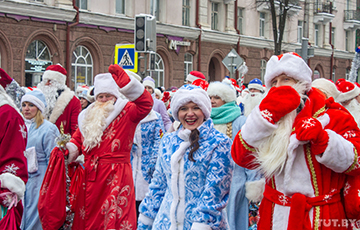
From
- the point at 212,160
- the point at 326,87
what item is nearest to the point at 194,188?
the point at 212,160

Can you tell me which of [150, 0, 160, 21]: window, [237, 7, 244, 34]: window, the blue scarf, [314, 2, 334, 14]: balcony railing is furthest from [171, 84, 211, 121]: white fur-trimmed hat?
[314, 2, 334, 14]: balcony railing

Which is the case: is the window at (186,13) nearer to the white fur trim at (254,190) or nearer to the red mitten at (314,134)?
the white fur trim at (254,190)

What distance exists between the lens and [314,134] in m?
2.86

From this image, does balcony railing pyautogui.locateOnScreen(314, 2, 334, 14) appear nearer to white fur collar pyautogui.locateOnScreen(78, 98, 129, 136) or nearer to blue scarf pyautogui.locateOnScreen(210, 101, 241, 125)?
blue scarf pyautogui.locateOnScreen(210, 101, 241, 125)

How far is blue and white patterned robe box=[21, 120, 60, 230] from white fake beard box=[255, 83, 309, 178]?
11.8ft

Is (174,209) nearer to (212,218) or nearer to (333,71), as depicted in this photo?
(212,218)

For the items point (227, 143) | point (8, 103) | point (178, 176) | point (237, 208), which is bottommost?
point (237, 208)

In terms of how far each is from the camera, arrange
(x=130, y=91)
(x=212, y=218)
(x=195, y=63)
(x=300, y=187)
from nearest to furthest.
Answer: (x=300, y=187) < (x=212, y=218) < (x=130, y=91) < (x=195, y=63)

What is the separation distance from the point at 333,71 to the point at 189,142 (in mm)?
39245

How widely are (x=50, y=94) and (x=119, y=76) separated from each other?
11.4ft

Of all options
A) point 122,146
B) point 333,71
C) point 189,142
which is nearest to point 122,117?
point 122,146

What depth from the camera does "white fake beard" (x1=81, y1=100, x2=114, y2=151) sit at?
505 cm

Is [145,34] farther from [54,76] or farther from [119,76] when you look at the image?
[119,76]

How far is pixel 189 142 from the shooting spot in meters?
3.55
